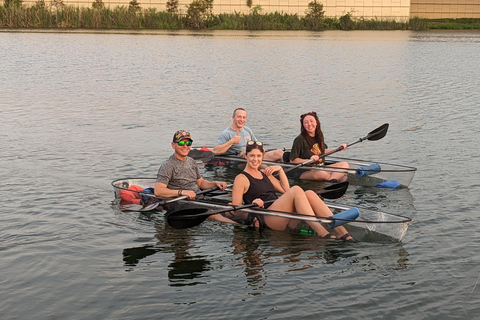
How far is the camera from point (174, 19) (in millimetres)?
61969

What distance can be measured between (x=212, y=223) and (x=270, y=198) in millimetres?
876

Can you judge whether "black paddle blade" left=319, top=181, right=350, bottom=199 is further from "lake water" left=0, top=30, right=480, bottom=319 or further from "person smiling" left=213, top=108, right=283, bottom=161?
"person smiling" left=213, top=108, right=283, bottom=161

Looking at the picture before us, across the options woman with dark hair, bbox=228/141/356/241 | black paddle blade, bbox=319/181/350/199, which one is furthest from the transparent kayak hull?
woman with dark hair, bbox=228/141/356/241

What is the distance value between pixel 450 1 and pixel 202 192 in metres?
77.6

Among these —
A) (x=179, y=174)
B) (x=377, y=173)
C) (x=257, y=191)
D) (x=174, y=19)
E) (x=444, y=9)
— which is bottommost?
(x=377, y=173)

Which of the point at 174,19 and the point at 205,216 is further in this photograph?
the point at 174,19

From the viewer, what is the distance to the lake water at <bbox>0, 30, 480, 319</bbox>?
23.5 ft

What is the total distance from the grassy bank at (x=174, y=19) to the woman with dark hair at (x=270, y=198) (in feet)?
164

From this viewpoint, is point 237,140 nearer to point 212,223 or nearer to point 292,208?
point 212,223

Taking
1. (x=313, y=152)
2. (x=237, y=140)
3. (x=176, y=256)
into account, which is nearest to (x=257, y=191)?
(x=176, y=256)

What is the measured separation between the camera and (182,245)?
28.8 ft

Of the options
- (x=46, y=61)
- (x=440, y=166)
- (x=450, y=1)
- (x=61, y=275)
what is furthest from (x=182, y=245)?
(x=450, y=1)

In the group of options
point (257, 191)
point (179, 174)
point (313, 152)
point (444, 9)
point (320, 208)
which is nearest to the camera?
point (320, 208)

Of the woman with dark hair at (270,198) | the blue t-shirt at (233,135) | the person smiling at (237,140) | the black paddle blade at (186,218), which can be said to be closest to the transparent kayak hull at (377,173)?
the person smiling at (237,140)
